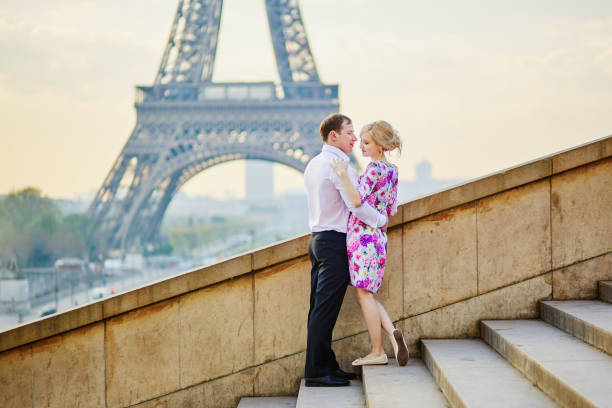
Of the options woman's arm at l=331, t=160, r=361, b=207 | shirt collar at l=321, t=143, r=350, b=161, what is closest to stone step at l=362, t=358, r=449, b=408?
woman's arm at l=331, t=160, r=361, b=207

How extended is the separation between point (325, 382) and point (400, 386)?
0.55m

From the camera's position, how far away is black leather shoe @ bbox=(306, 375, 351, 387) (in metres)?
4.52

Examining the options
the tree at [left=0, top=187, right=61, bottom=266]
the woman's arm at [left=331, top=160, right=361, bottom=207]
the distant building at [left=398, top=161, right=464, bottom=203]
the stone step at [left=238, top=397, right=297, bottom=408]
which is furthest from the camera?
the distant building at [left=398, top=161, right=464, bottom=203]

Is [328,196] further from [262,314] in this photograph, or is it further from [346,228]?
[262,314]

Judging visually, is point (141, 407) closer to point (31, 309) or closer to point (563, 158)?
point (563, 158)

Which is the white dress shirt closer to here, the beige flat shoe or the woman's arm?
the woman's arm

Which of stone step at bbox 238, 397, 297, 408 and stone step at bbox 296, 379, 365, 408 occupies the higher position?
stone step at bbox 296, 379, 365, 408

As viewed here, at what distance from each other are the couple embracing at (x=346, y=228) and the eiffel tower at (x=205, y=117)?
33.2m

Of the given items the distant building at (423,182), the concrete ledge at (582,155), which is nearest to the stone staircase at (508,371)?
the concrete ledge at (582,155)

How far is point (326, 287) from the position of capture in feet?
14.4

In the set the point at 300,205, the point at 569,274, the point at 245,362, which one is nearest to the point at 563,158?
the point at 569,274

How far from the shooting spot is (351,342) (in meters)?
4.98

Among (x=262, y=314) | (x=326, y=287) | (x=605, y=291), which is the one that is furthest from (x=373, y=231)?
(x=605, y=291)

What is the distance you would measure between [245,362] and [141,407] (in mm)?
797
